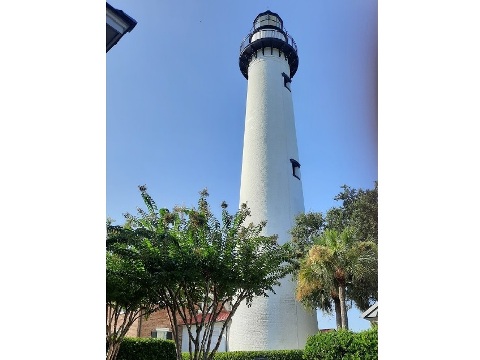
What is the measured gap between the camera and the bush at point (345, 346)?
7.84 metres

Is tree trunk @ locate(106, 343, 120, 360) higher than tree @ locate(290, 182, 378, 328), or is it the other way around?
tree @ locate(290, 182, 378, 328)

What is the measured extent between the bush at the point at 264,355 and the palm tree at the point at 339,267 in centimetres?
141

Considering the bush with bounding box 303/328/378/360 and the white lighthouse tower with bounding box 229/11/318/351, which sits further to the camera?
the white lighthouse tower with bounding box 229/11/318/351

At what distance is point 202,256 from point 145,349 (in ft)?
16.8

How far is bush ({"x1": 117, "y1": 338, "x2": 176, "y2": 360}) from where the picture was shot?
372 inches

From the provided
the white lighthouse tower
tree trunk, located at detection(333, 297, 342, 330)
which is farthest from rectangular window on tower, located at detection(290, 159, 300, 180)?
tree trunk, located at detection(333, 297, 342, 330)

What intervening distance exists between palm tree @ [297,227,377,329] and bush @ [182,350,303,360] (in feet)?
4.64

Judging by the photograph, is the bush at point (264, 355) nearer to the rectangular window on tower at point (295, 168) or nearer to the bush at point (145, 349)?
the bush at point (145, 349)

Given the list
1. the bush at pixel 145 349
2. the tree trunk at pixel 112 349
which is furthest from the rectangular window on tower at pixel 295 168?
the tree trunk at pixel 112 349

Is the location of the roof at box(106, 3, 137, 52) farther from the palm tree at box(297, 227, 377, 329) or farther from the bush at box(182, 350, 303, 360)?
the bush at box(182, 350, 303, 360)

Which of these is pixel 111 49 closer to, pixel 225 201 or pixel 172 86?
pixel 172 86

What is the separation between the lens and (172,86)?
16.8ft
